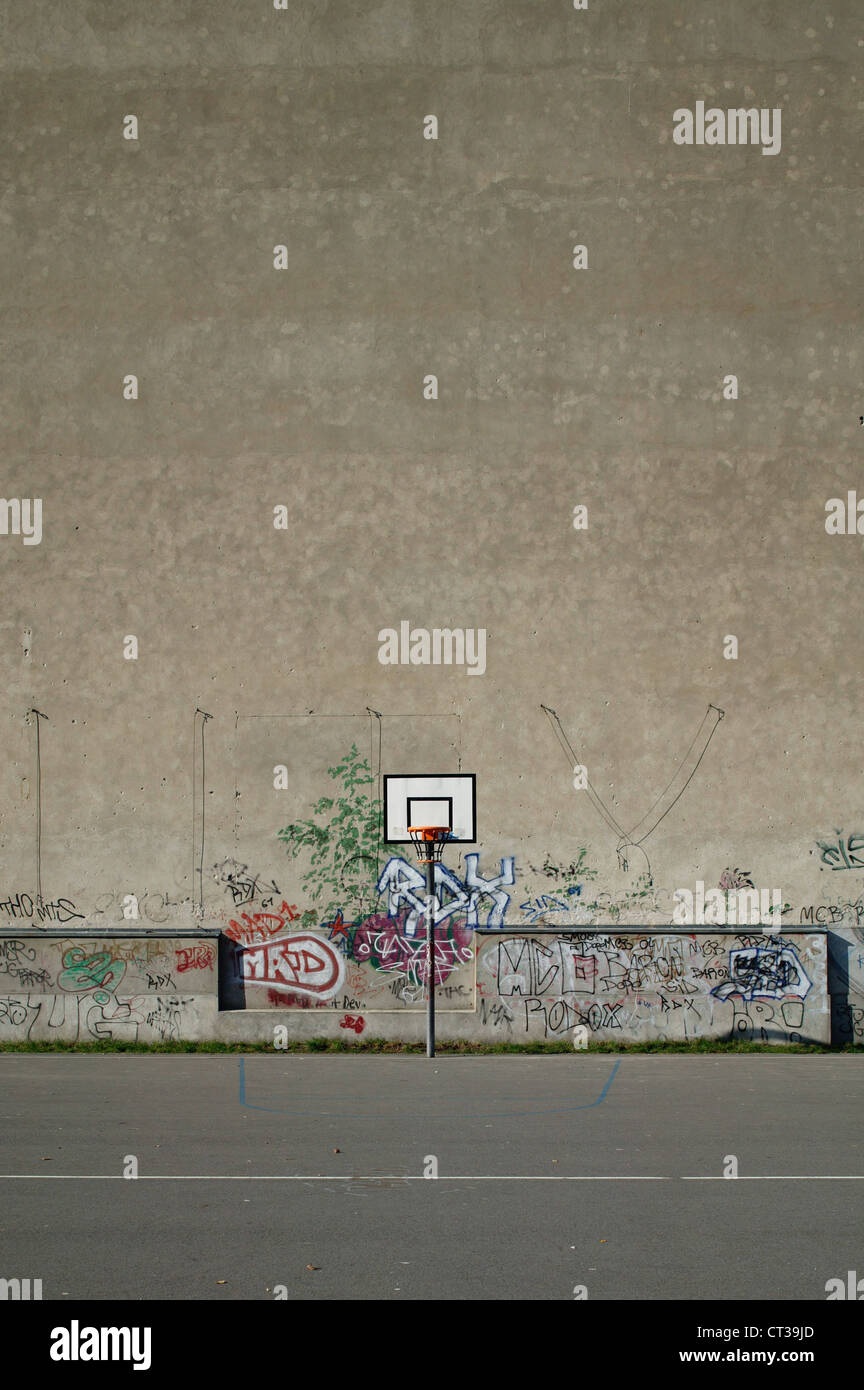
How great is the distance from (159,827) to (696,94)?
42.1 feet

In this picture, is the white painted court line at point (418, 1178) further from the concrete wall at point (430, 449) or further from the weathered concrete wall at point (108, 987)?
the concrete wall at point (430, 449)

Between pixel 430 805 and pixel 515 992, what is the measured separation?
277cm

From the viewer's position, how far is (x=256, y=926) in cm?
1856

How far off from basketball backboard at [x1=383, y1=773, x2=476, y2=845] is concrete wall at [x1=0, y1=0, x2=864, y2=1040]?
211 mm

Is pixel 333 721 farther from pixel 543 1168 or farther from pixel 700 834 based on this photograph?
pixel 543 1168

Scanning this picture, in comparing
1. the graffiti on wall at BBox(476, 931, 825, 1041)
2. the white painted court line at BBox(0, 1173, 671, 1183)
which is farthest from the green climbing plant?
the white painted court line at BBox(0, 1173, 671, 1183)

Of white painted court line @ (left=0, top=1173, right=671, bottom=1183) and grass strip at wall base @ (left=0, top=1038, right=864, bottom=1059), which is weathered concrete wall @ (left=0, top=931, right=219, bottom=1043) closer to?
grass strip at wall base @ (left=0, top=1038, right=864, bottom=1059)

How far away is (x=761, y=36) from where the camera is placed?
19344 millimetres

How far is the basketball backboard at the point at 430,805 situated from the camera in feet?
61.2

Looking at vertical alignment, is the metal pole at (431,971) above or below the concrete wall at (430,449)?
below

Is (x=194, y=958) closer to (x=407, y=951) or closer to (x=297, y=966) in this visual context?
(x=297, y=966)

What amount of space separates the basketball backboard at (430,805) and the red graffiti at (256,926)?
6.13ft

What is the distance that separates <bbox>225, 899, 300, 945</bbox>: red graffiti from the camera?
18.5 metres

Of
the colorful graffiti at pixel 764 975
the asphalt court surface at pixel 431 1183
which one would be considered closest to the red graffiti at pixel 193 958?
the asphalt court surface at pixel 431 1183
